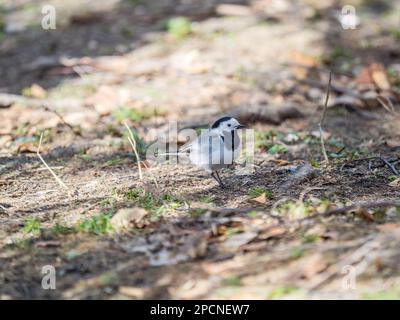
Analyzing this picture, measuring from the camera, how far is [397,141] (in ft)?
21.1

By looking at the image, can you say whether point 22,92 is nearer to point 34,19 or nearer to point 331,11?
point 34,19

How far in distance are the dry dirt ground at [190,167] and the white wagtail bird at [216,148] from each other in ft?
0.68

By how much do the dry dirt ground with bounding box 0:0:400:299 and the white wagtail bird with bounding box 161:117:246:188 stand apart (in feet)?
0.68

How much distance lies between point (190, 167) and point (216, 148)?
0.80 metres

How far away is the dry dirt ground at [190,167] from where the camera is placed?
3830 mm

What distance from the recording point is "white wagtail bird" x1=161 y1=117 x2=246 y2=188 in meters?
5.26

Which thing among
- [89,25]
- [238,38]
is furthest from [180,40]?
[89,25]

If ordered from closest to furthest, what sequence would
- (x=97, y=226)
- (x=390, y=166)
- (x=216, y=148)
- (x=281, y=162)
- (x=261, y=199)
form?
(x=97, y=226), (x=261, y=199), (x=216, y=148), (x=390, y=166), (x=281, y=162)

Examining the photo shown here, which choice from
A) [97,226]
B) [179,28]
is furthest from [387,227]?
[179,28]

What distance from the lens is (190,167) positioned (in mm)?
6023

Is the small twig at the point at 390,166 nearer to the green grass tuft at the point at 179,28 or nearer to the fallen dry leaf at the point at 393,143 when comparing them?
the fallen dry leaf at the point at 393,143

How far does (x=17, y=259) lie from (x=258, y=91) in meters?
4.48

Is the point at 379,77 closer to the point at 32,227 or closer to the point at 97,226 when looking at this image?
the point at 97,226

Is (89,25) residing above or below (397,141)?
above
